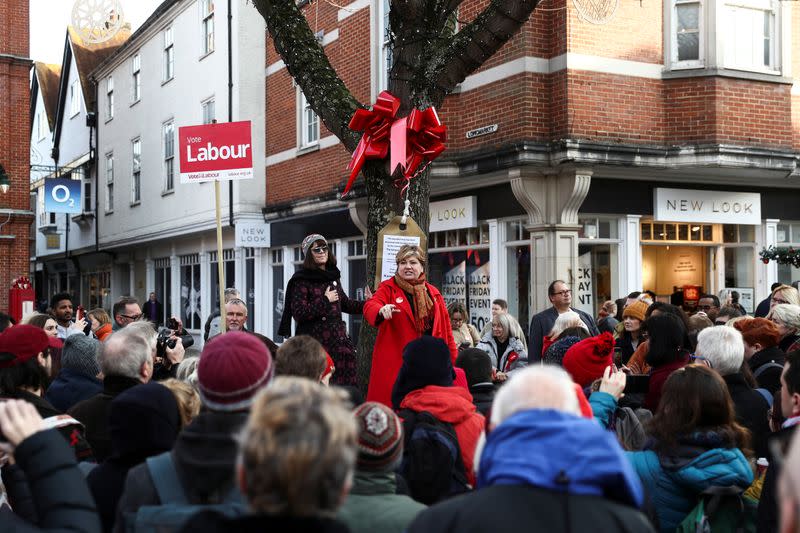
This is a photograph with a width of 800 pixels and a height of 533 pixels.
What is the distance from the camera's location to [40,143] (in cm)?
4072

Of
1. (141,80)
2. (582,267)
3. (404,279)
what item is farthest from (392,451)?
(141,80)

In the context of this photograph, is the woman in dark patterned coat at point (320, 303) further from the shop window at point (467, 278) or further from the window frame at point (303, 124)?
the window frame at point (303, 124)

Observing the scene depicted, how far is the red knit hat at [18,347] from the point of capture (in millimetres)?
4086

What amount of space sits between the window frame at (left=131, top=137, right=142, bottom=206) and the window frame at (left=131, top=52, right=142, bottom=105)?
4.50 ft

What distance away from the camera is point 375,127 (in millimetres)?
6785

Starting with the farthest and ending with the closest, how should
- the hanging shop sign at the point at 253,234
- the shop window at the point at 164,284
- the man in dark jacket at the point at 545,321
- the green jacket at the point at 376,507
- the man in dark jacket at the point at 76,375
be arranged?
the shop window at the point at 164,284 → the hanging shop sign at the point at 253,234 → the man in dark jacket at the point at 545,321 → the man in dark jacket at the point at 76,375 → the green jacket at the point at 376,507

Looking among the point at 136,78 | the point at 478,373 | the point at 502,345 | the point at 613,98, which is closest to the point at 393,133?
the point at 478,373

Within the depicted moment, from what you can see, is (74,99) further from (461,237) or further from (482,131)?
(482,131)

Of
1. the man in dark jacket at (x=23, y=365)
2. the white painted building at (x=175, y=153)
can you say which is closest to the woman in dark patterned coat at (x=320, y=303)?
the man in dark jacket at (x=23, y=365)

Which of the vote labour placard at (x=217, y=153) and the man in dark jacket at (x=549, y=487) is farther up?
the vote labour placard at (x=217, y=153)

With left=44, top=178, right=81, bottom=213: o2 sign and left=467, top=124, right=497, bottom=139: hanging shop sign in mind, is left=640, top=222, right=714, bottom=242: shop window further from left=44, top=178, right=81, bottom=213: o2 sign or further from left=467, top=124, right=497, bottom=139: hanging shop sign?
left=44, top=178, right=81, bottom=213: o2 sign

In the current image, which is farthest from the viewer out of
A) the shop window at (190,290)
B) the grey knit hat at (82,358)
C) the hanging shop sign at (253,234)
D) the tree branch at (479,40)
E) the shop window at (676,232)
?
the shop window at (190,290)

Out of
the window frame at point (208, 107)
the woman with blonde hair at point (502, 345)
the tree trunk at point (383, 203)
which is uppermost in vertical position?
the window frame at point (208, 107)

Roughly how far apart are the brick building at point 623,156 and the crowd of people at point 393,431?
5887 mm
